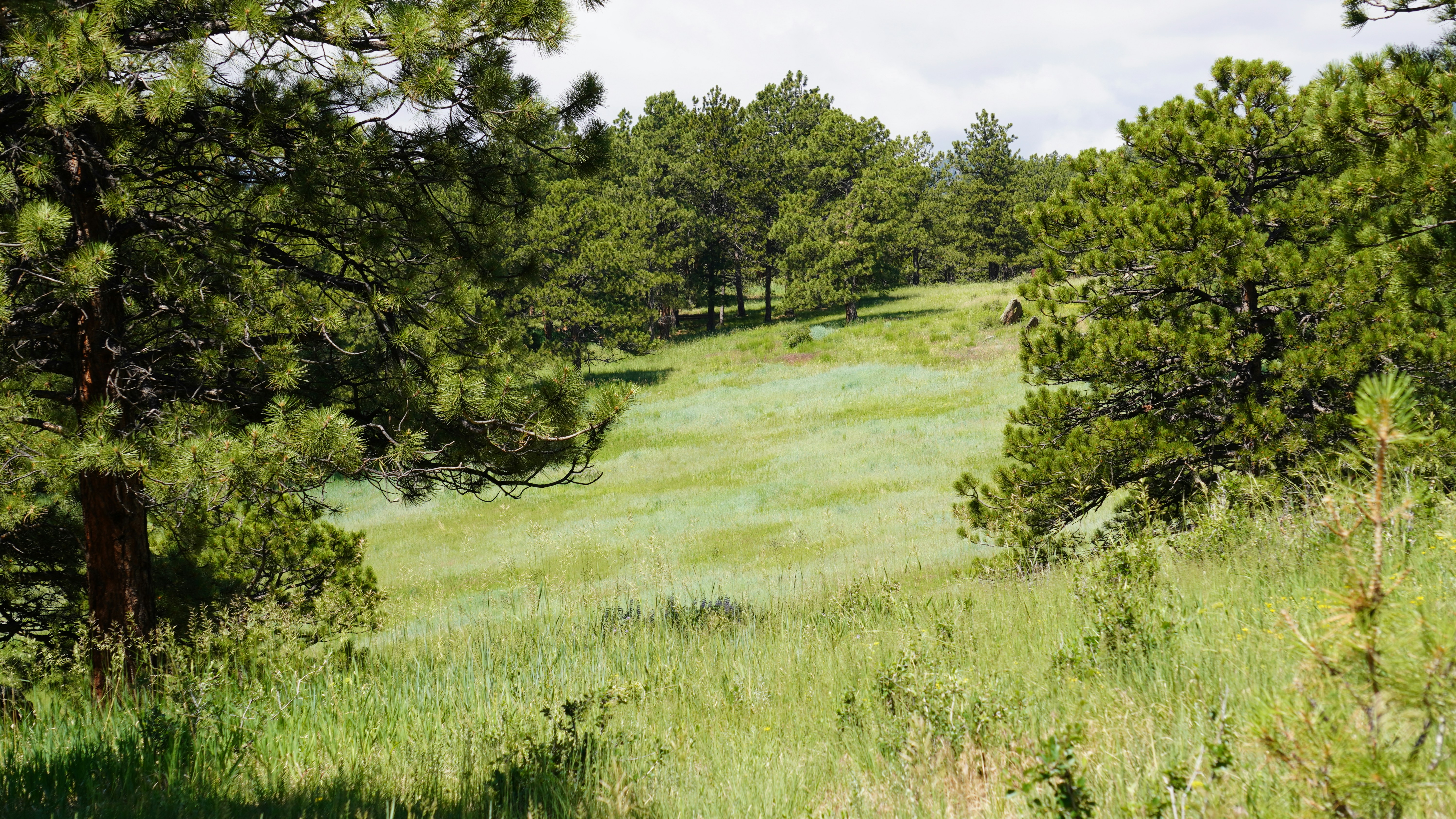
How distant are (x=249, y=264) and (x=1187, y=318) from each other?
8.07m

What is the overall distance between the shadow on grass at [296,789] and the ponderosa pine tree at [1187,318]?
5.39m

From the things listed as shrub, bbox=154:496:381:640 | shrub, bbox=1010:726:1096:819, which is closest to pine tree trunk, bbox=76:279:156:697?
shrub, bbox=154:496:381:640

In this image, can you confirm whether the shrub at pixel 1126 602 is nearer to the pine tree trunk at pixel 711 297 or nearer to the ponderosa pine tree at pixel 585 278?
the ponderosa pine tree at pixel 585 278

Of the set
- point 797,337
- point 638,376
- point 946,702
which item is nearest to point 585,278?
point 638,376

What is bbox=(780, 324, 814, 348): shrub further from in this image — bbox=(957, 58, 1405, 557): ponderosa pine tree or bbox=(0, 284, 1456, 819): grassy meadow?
bbox=(0, 284, 1456, 819): grassy meadow

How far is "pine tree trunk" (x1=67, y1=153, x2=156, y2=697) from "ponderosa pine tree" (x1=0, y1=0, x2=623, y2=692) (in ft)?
0.05

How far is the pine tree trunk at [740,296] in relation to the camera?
164 feet

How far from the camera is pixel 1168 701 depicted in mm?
2697

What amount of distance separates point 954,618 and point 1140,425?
392cm

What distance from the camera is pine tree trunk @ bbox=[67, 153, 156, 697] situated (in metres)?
4.96

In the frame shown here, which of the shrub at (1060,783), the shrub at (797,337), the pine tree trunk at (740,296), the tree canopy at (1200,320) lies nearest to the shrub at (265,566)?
the shrub at (1060,783)

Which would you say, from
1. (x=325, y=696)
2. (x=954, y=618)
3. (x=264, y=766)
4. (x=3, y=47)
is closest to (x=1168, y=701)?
(x=954, y=618)

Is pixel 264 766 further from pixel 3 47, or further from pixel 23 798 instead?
pixel 3 47

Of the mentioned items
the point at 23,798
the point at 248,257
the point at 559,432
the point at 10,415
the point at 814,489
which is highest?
the point at 248,257
